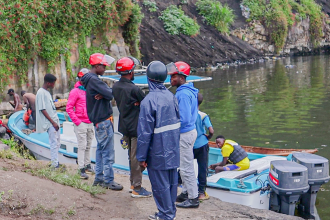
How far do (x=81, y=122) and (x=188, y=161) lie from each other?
2342 mm

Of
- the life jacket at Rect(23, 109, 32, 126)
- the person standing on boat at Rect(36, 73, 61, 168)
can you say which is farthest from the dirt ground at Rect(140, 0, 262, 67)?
the person standing on boat at Rect(36, 73, 61, 168)

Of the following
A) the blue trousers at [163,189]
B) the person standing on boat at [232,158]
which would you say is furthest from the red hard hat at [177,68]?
the person standing on boat at [232,158]

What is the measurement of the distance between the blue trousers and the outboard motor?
7.44 ft

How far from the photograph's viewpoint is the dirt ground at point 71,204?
16.5 ft

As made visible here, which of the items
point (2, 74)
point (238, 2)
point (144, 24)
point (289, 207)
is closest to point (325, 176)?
point (289, 207)

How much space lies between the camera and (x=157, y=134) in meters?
4.93

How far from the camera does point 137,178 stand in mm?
6082

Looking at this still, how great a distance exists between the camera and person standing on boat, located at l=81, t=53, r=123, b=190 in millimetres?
6215

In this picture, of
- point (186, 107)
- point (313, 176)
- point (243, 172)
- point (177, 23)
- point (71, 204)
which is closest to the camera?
point (71, 204)

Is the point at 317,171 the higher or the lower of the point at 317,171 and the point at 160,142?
the lower

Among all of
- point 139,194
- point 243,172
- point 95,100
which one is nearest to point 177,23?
point 243,172

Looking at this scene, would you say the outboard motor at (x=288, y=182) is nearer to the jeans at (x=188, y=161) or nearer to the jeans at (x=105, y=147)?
the jeans at (x=188, y=161)

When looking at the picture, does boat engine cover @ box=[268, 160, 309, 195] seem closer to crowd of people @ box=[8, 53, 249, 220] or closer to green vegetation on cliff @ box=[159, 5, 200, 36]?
crowd of people @ box=[8, 53, 249, 220]

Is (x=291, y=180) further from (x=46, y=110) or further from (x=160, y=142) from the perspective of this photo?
(x=46, y=110)
